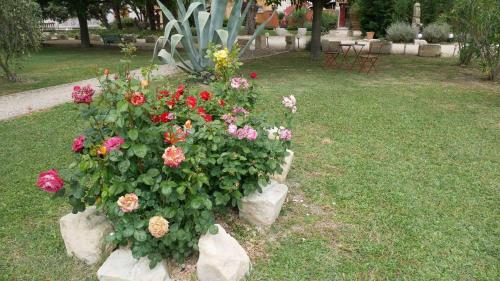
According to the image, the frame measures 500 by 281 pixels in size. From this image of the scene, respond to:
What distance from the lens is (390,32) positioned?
1811cm

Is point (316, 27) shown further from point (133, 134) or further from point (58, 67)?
point (133, 134)

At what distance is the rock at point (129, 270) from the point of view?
92.3 inches

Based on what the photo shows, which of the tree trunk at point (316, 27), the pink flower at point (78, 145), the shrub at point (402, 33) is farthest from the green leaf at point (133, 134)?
the shrub at point (402, 33)

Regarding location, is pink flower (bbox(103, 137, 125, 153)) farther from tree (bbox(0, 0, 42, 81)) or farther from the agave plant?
tree (bbox(0, 0, 42, 81))

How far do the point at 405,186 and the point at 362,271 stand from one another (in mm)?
1411

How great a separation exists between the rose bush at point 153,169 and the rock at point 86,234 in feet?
0.39

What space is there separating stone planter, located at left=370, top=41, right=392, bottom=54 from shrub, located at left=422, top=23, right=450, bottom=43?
5.30m

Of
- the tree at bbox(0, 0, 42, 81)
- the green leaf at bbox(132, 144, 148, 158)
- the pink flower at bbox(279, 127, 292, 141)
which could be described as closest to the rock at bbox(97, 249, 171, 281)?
the green leaf at bbox(132, 144, 148, 158)

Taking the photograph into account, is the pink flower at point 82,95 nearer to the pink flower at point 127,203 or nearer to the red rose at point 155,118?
the red rose at point 155,118

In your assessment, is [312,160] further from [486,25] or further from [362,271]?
[486,25]

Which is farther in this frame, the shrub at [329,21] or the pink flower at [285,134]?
the shrub at [329,21]

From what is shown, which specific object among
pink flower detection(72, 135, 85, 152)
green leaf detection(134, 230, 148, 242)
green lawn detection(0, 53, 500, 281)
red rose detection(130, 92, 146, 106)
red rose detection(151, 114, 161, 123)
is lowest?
green lawn detection(0, 53, 500, 281)

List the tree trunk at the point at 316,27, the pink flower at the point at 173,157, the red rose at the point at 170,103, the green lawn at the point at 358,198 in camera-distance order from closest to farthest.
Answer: the pink flower at the point at 173,157 → the green lawn at the point at 358,198 → the red rose at the point at 170,103 → the tree trunk at the point at 316,27

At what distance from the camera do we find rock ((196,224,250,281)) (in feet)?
7.81
